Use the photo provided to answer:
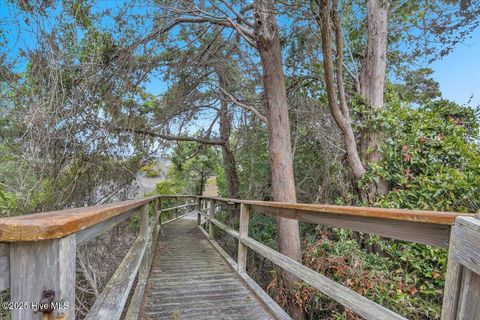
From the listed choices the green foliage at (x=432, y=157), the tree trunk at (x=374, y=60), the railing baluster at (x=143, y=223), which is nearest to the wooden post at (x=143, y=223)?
the railing baluster at (x=143, y=223)

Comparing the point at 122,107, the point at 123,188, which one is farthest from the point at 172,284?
the point at 122,107

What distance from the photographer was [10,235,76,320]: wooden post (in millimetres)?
674

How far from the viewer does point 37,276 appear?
2.27 ft

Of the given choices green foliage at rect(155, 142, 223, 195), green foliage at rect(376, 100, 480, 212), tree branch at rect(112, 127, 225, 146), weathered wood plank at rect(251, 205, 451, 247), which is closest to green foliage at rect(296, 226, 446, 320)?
green foliage at rect(376, 100, 480, 212)

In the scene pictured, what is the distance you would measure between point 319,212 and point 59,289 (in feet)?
4.91

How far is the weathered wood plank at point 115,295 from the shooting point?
124cm

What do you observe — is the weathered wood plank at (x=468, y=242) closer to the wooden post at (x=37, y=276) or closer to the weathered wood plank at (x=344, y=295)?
the weathered wood plank at (x=344, y=295)

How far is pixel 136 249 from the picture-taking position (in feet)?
7.92

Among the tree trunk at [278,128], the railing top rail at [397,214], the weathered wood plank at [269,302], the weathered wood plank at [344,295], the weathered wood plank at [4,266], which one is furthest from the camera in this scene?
the tree trunk at [278,128]

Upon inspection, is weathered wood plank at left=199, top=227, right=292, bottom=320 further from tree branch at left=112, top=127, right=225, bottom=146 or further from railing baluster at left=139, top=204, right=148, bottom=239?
tree branch at left=112, top=127, right=225, bottom=146

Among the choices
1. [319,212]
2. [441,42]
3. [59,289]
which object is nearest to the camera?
[59,289]

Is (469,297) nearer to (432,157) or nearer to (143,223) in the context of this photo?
(143,223)

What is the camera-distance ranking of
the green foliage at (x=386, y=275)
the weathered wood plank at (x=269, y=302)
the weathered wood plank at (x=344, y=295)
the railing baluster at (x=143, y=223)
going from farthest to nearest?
the green foliage at (x=386, y=275) → the railing baluster at (x=143, y=223) → the weathered wood plank at (x=269, y=302) → the weathered wood plank at (x=344, y=295)

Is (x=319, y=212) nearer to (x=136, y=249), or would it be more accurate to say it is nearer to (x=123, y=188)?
(x=136, y=249)
